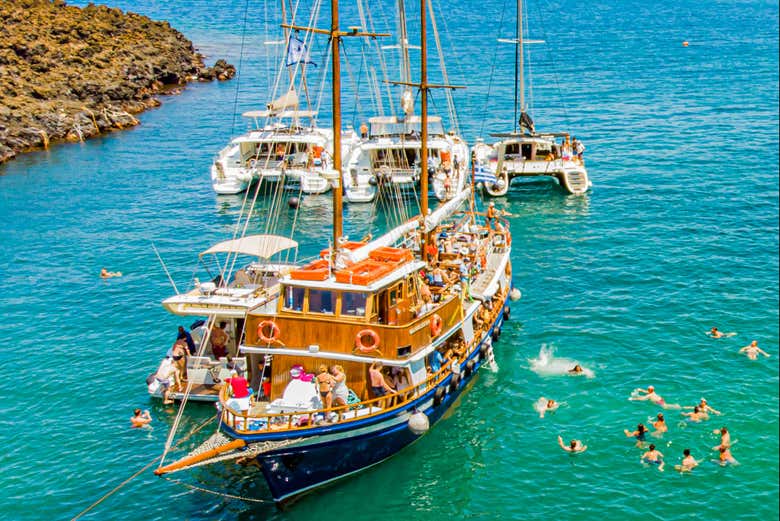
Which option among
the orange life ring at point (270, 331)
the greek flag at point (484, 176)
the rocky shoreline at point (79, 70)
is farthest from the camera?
the rocky shoreline at point (79, 70)

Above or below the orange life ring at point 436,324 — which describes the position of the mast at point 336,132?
above

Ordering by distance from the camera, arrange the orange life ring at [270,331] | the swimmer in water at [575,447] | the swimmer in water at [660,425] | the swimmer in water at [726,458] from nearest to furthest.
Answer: the swimmer in water at [726,458] < the orange life ring at [270,331] < the swimmer in water at [575,447] < the swimmer in water at [660,425]

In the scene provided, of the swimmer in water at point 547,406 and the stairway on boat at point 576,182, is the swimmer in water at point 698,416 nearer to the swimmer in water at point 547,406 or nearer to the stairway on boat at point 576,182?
the swimmer in water at point 547,406

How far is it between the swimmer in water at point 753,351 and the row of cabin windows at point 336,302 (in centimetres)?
1781

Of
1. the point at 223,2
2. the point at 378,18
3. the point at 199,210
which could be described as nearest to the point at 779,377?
the point at 199,210

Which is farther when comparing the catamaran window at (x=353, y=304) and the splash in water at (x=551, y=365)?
the splash in water at (x=551, y=365)

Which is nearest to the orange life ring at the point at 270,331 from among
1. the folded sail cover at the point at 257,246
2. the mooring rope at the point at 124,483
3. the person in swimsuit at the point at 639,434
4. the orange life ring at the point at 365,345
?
the orange life ring at the point at 365,345

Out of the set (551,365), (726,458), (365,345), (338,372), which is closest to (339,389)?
(338,372)

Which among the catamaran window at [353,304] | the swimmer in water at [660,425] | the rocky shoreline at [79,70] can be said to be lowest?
the swimmer in water at [660,425]

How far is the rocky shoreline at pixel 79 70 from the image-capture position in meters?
81.7

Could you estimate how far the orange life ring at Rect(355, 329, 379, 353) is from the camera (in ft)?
99.0

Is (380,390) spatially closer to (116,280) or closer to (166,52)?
(116,280)

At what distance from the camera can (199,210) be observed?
63156 millimetres

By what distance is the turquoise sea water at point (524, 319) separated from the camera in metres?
29.9
